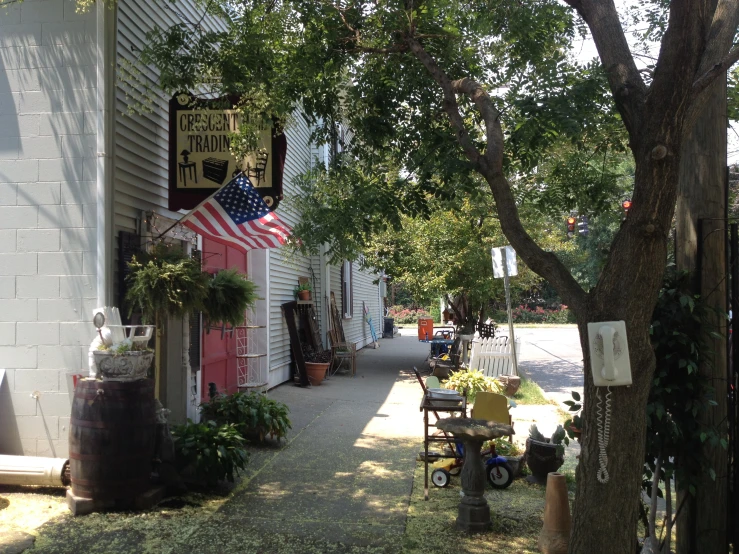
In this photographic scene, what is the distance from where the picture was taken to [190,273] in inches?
247

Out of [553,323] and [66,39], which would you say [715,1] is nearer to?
[66,39]

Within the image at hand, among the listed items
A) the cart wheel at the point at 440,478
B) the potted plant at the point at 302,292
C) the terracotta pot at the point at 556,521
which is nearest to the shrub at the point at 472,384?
the cart wheel at the point at 440,478

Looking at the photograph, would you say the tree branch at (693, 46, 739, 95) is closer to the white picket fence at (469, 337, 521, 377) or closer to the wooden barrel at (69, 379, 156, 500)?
the wooden barrel at (69, 379, 156, 500)

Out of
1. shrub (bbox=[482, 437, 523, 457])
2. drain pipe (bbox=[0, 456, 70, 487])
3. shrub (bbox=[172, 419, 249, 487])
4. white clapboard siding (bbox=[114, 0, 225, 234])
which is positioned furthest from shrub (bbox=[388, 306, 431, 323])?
drain pipe (bbox=[0, 456, 70, 487])

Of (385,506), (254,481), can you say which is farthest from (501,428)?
(254,481)

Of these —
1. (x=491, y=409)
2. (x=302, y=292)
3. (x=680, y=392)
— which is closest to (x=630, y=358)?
(x=680, y=392)

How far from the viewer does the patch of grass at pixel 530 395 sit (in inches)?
472

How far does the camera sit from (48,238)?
650 centimetres

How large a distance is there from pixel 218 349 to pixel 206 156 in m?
3.65

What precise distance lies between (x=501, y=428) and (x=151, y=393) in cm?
291

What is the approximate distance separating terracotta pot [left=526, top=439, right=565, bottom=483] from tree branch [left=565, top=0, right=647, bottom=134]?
12.4 feet

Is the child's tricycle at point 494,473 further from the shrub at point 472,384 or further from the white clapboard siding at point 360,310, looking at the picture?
the white clapboard siding at point 360,310

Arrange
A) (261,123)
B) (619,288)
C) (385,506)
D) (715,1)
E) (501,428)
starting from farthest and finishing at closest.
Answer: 1. (261,123)
2. (385,506)
3. (501,428)
4. (715,1)
5. (619,288)

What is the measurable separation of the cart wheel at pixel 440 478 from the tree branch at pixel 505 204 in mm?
3134
